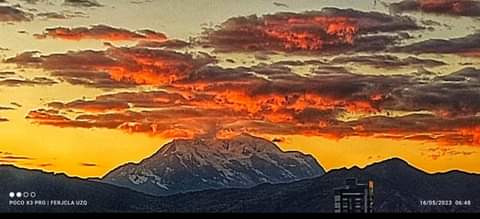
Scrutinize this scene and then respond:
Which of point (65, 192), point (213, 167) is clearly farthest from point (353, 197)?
point (65, 192)

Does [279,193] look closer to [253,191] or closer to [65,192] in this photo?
[253,191]

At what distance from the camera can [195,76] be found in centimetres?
350

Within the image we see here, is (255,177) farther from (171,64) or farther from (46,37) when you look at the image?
(46,37)

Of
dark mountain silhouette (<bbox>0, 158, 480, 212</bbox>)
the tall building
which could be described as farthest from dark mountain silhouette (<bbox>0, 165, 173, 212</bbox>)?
the tall building

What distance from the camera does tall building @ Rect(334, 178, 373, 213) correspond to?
11.4ft

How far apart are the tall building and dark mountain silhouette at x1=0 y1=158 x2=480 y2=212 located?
2 centimetres

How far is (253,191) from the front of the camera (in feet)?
11.5

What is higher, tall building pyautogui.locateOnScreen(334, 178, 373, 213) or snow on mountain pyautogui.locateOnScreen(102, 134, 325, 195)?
snow on mountain pyautogui.locateOnScreen(102, 134, 325, 195)

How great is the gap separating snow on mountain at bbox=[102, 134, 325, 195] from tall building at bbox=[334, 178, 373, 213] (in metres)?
0.09

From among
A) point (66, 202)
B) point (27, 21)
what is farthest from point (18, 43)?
point (66, 202)

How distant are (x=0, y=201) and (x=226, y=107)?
0.74 metres

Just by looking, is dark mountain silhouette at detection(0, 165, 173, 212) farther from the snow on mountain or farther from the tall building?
the tall building

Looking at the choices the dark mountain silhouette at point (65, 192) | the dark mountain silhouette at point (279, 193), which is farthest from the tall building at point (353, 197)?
the dark mountain silhouette at point (65, 192)

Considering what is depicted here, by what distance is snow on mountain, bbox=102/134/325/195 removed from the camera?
3.49 m
